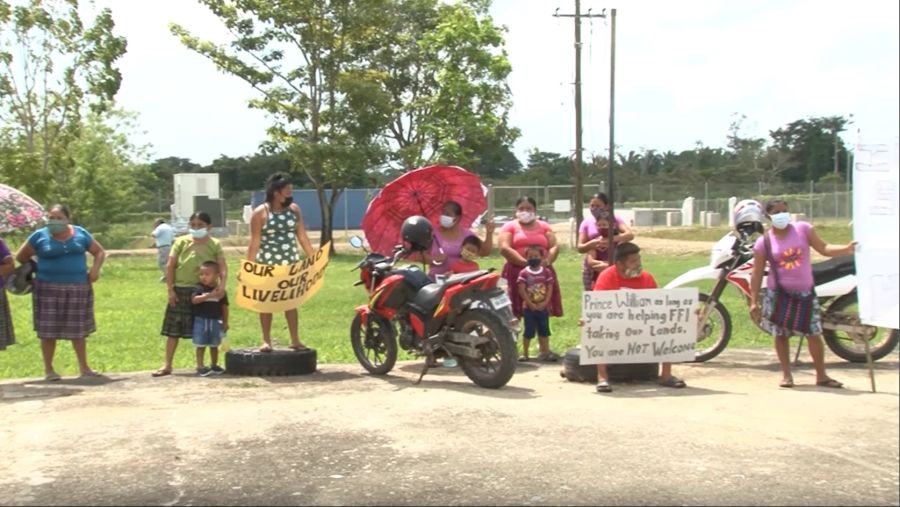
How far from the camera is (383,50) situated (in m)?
35.9

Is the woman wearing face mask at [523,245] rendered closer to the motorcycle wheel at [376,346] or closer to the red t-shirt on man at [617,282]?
the red t-shirt on man at [617,282]

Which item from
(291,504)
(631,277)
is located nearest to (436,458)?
(291,504)

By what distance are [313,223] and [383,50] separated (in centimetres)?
2467

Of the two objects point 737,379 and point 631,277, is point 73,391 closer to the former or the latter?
point 631,277

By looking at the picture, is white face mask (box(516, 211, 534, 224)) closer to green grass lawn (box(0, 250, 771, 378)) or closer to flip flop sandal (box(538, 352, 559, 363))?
flip flop sandal (box(538, 352, 559, 363))

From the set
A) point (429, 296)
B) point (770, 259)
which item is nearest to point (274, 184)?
point (429, 296)

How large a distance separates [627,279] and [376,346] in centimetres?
225

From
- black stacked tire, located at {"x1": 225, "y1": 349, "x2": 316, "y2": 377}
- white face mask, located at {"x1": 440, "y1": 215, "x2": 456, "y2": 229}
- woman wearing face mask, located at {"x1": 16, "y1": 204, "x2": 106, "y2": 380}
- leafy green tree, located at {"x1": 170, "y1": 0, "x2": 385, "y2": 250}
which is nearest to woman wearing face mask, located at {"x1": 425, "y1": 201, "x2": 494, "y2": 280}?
white face mask, located at {"x1": 440, "y1": 215, "x2": 456, "y2": 229}

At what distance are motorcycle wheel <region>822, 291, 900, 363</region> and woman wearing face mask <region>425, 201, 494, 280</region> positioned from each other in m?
3.10

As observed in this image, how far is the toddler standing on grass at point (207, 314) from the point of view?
8.24 meters

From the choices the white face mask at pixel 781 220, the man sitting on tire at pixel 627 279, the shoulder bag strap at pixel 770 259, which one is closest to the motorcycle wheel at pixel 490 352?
the man sitting on tire at pixel 627 279

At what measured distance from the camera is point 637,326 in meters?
7.41

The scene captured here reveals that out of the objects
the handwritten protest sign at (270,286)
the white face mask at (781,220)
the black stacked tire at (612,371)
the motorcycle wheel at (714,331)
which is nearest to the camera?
the white face mask at (781,220)

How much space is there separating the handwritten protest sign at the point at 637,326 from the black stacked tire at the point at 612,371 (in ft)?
0.67
